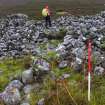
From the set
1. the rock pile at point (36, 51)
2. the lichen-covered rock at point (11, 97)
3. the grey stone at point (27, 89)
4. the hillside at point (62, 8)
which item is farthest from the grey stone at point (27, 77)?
the hillside at point (62, 8)

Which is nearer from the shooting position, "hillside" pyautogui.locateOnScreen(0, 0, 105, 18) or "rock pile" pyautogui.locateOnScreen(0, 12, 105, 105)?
"rock pile" pyautogui.locateOnScreen(0, 12, 105, 105)

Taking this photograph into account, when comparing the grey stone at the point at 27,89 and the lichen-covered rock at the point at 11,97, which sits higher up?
the lichen-covered rock at the point at 11,97

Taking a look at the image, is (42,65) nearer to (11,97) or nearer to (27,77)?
(27,77)

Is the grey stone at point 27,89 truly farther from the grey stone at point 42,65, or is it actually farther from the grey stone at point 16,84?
the grey stone at point 42,65

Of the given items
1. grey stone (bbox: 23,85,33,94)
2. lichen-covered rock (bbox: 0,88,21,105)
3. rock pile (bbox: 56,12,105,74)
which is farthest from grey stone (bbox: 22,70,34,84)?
rock pile (bbox: 56,12,105,74)

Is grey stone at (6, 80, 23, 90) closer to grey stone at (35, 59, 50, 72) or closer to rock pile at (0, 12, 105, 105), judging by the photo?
rock pile at (0, 12, 105, 105)

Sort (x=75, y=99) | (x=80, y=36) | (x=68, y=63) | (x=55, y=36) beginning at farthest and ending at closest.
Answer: (x=55, y=36), (x=80, y=36), (x=68, y=63), (x=75, y=99)

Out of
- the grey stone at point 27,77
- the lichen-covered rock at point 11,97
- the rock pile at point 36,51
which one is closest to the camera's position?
the lichen-covered rock at point 11,97

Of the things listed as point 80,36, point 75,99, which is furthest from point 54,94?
point 80,36

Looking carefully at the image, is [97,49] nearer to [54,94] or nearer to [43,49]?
[43,49]

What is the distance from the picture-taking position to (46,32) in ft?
77.6

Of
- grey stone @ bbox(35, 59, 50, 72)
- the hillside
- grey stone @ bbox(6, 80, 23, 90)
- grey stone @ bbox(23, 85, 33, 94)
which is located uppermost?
grey stone @ bbox(35, 59, 50, 72)

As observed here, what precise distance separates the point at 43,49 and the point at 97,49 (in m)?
3.89

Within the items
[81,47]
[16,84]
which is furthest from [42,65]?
[81,47]
